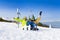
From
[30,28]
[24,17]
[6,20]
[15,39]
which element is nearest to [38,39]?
[15,39]

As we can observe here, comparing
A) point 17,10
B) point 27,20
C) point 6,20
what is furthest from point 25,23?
point 6,20

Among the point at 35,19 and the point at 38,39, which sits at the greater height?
the point at 35,19

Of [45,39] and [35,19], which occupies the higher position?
[35,19]

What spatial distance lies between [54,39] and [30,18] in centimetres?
334

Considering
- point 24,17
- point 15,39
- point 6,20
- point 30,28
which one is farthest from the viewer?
point 6,20

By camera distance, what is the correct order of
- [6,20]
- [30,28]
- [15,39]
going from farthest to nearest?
[6,20] < [30,28] < [15,39]

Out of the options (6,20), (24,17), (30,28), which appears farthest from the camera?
(6,20)

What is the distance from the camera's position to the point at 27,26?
10219 millimetres

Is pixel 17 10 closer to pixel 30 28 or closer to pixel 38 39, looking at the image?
pixel 30 28

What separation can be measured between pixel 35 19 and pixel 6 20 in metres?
6.53

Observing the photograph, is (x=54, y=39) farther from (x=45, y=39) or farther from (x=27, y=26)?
(x=27, y=26)

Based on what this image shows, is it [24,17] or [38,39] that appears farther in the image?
[24,17]

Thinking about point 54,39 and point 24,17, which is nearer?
point 54,39

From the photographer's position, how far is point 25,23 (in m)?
10.4
